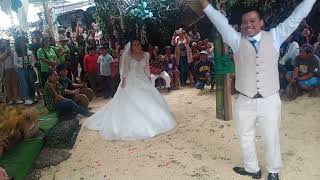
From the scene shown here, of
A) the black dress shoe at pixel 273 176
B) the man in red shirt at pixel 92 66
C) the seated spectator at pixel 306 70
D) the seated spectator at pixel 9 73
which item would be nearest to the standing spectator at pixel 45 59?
the seated spectator at pixel 9 73

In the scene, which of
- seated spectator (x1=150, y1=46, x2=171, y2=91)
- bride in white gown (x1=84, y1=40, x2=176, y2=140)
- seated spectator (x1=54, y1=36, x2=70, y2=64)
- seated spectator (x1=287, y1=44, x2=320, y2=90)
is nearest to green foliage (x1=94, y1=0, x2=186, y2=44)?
seated spectator (x1=54, y1=36, x2=70, y2=64)

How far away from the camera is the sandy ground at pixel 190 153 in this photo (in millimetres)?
4965

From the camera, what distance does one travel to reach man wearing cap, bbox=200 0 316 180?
13.6 ft

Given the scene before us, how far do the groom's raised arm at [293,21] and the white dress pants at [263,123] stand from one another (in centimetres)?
64

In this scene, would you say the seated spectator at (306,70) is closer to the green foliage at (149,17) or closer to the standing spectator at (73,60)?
the green foliage at (149,17)

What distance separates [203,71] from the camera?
32.9ft

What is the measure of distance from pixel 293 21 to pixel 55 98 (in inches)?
202

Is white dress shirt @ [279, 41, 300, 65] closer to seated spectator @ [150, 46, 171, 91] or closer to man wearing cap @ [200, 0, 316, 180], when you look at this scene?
seated spectator @ [150, 46, 171, 91]

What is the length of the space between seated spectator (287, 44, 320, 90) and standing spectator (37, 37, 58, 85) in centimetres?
541

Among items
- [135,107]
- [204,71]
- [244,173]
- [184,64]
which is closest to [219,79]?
[135,107]

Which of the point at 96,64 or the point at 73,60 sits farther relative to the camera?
the point at 73,60

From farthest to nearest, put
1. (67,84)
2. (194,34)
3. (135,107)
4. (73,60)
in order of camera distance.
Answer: (194,34) < (73,60) < (67,84) < (135,107)

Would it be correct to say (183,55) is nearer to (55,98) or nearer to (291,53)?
(291,53)

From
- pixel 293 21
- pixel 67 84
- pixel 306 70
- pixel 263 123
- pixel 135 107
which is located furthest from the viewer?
pixel 67 84
